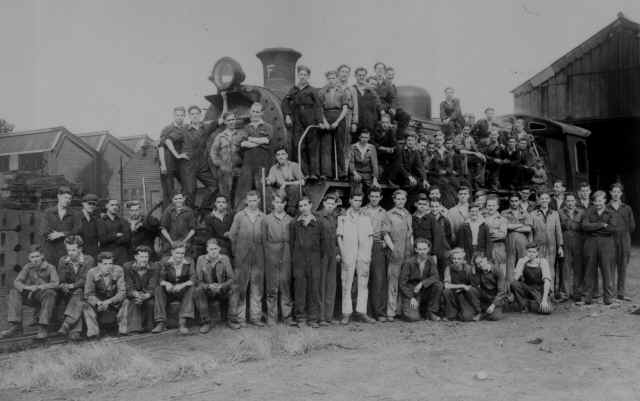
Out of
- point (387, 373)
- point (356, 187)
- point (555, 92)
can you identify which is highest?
point (555, 92)

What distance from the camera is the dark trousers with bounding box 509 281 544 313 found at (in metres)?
8.45

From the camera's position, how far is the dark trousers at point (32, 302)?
7.05 metres

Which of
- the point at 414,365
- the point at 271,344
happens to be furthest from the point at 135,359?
the point at 414,365

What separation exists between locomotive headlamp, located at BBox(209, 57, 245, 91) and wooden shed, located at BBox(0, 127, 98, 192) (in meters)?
16.6

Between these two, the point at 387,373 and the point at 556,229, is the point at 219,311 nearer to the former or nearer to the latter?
the point at 387,373

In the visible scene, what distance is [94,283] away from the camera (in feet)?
23.8

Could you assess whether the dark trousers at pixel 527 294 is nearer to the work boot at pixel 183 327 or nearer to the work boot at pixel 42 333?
the work boot at pixel 183 327

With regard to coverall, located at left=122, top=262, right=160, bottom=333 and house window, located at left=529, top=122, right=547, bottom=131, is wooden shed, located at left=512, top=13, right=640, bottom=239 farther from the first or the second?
coverall, located at left=122, top=262, right=160, bottom=333

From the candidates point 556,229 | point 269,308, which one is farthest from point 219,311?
point 556,229

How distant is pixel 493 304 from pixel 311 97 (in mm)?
3650

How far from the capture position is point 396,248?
8219 mm

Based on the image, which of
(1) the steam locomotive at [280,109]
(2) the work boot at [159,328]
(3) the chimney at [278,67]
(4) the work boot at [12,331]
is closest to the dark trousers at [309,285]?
(1) the steam locomotive at [280,109]

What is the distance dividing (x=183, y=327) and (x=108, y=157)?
24.1 meters

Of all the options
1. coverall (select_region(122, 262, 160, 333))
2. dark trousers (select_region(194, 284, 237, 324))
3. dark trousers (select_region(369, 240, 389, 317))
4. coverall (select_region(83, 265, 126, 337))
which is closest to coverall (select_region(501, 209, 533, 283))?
dark trousers (select_region(369, 240, 389, 317))
